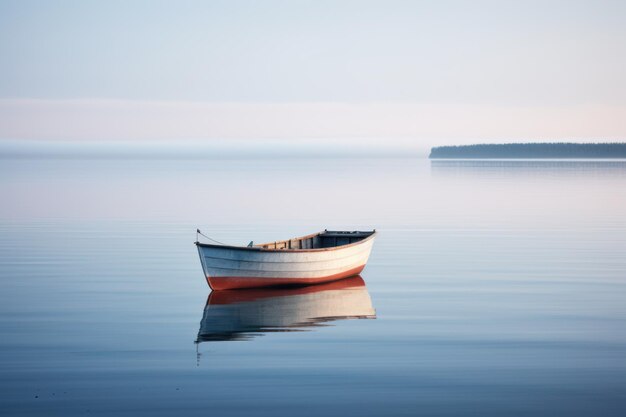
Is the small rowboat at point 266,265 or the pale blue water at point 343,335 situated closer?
the pale blue water at point 343,335

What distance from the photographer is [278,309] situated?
23.2m

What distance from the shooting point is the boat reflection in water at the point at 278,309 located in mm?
20469

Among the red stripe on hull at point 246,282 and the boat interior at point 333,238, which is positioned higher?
the boat interior at point 333,238

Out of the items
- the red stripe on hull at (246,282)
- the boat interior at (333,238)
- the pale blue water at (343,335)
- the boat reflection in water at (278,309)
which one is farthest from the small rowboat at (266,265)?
the boat interior at (333,238)

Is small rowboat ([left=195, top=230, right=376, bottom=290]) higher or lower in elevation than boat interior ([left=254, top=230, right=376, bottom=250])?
lower

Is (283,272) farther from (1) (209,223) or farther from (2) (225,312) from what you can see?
(1) (209,223)

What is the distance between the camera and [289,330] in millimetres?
20219

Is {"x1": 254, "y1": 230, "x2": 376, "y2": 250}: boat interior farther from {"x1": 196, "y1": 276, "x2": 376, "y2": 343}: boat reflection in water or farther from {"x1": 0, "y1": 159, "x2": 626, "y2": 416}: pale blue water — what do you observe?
{"x1": 196, "y1": 276, "x2": 376, "y2": 343}: boat reflection in water

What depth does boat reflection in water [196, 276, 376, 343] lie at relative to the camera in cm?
2047

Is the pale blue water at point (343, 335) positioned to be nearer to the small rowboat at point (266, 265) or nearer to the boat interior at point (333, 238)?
the small rowboat at point (266, 265)

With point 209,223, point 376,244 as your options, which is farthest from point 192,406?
point 209,223

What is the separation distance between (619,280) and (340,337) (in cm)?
1418

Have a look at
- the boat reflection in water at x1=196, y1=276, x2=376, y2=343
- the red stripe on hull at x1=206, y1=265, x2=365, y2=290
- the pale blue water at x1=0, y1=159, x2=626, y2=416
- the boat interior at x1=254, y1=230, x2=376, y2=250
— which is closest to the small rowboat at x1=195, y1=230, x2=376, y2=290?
the red stripe on hull at x1=206, y1=265, x2=365, y2=290

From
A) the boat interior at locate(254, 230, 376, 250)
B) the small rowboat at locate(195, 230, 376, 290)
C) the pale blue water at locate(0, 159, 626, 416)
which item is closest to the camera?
the pale blue water at locate(0, 159, 626, 416)
